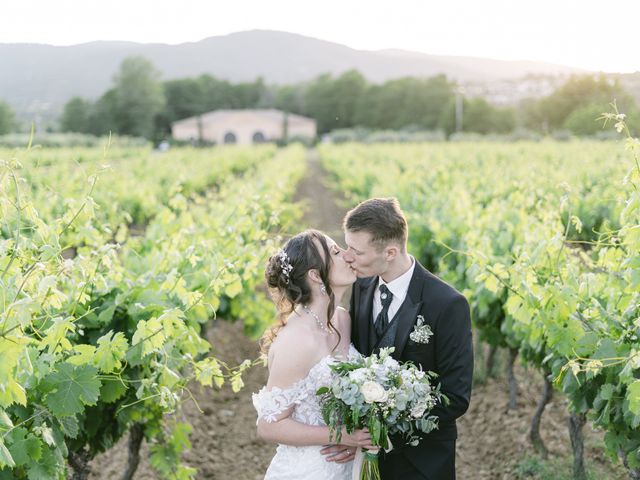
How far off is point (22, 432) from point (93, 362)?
1.38 feet

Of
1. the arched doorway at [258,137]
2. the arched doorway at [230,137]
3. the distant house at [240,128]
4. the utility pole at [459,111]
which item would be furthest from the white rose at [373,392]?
the arched doorway at [230,137]

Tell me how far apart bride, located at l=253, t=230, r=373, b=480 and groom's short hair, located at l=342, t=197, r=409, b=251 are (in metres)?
0.17

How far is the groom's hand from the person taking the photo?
10.1ft

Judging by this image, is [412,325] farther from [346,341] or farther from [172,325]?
[172,325]

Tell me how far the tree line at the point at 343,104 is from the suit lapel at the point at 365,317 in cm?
6667

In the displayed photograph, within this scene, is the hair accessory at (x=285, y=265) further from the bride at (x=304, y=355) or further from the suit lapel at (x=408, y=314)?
the suit lapel at (x=408, y=314)

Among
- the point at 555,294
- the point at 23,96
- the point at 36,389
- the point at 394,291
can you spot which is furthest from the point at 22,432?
the point at 23,96

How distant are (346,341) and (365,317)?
0.47ft

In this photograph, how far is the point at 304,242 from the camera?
3.16m

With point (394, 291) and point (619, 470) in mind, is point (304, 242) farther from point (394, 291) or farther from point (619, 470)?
point (619, 470)

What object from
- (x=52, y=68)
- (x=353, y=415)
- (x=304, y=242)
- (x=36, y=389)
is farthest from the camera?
(x=52, y=68)

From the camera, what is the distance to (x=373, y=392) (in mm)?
2586

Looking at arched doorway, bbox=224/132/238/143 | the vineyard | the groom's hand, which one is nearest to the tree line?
arched doorway, bbox=224/132/238/143

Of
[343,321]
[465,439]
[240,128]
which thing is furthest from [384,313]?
[240,128]
